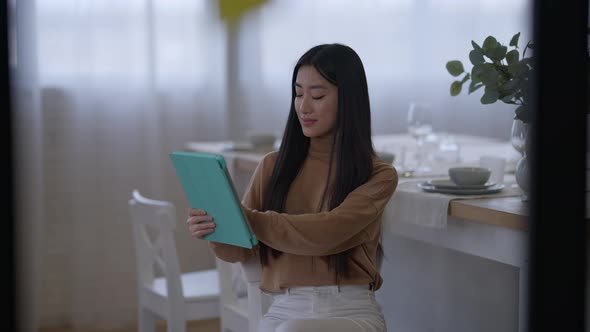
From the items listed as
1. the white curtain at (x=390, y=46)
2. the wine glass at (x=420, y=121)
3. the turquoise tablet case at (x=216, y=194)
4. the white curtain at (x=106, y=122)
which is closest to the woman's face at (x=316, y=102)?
the turquoise tablet case at (x=216, y=194)

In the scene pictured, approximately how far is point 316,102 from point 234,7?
7.03 feet

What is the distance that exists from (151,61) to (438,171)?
59.2 inches

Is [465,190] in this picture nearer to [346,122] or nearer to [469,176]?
[469,176]

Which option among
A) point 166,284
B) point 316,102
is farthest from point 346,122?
point 166,284

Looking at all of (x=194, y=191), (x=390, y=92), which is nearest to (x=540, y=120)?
(x=194, y=191)

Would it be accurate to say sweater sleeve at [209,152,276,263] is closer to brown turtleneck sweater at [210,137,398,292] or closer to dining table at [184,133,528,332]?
brown turtleneck sweater at [210,137,398,292]

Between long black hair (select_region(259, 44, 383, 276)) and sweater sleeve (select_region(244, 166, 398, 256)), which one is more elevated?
long black hair (select_region(259, 44, 383, 276))

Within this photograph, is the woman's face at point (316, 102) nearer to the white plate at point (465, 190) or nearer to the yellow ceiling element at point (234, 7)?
the white plate at point (465, 190)

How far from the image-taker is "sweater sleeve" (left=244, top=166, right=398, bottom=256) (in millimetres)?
1405

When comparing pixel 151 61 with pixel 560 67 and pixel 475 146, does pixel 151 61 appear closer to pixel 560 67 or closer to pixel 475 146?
pixel 475 146

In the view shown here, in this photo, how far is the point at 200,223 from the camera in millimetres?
1396

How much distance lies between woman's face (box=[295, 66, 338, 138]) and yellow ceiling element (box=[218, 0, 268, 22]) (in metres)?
1.91

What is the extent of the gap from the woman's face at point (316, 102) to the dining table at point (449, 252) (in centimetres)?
33

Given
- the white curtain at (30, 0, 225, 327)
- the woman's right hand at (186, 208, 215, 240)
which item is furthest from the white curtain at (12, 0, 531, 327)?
the woman's right hand at (186, 208, 215, 240)
